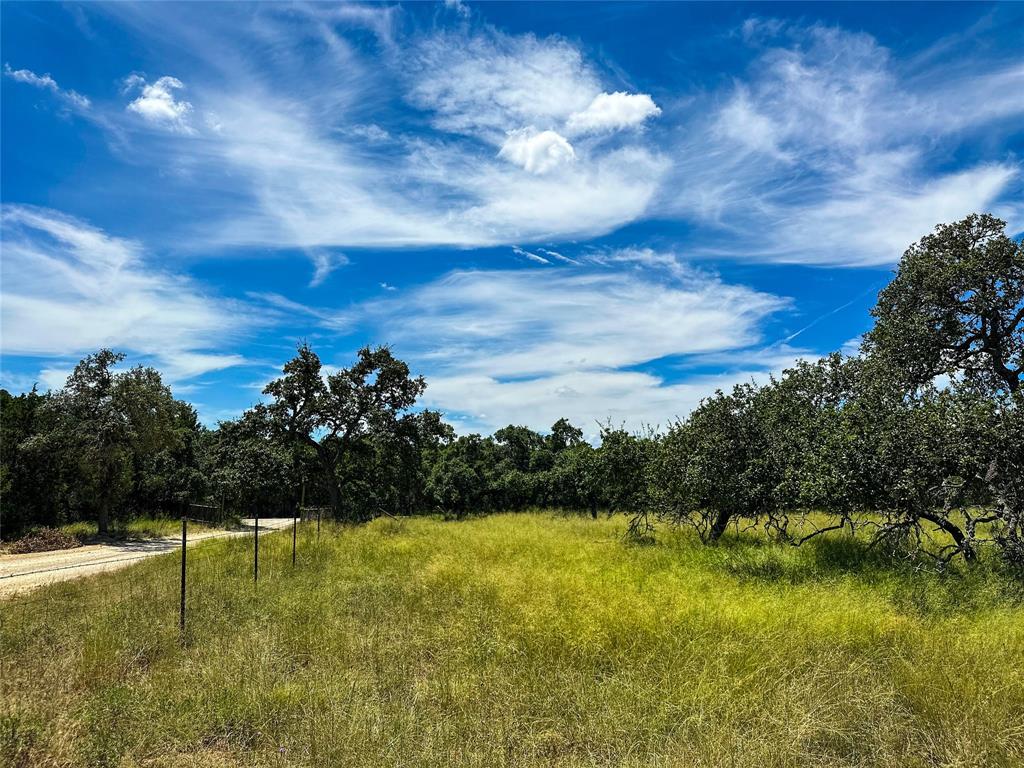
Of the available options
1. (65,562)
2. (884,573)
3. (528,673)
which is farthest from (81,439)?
(884,573)

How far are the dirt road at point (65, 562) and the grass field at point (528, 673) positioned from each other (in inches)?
121

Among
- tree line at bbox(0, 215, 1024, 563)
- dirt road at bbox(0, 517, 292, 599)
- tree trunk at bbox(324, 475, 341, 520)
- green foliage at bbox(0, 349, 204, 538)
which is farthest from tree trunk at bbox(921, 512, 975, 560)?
green foliage at bbox(0, 349, 204, 538)

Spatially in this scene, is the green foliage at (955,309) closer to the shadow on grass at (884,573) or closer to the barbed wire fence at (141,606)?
the shadow on grass at (884,573)

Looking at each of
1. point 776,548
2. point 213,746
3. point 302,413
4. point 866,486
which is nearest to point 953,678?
point 866,486

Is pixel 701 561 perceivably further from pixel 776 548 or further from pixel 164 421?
pixel 164 421

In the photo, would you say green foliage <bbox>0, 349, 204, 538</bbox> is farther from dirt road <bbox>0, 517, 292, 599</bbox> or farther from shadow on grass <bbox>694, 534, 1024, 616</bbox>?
shadow on grass <bbox>694, 534, 1024, 616</bbox>

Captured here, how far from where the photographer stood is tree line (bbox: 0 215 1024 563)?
1021 centimetres

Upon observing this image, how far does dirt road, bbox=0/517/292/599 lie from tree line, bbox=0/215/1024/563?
13.9 ft

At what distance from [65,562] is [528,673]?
17.5 m

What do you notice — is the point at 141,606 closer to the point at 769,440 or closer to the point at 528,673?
the point at 528,673

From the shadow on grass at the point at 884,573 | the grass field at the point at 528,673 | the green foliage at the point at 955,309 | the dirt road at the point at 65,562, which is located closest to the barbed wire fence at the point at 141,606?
the grass field at the point at 528,673

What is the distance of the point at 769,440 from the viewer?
14.1 metres

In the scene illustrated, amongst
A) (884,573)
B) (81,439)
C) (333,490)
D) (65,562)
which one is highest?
(81,439)

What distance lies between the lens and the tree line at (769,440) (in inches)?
402
